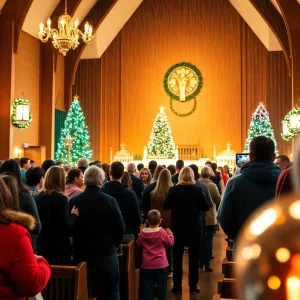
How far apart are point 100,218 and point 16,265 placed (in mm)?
1863

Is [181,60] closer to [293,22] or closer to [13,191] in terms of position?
[293,22]

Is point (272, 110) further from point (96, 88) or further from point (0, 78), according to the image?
point (0, 78)

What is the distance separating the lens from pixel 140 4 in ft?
64.6

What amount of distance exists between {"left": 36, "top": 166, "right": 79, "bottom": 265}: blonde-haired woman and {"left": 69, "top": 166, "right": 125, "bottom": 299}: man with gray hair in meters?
0.08

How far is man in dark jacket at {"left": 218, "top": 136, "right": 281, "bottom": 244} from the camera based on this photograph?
3277mm

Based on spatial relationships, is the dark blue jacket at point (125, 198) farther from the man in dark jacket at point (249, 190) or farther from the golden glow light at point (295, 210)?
the golden glow light at point (295, 210)

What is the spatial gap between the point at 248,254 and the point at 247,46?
1917 cm

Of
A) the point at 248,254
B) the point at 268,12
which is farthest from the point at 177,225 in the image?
the point at 268,12

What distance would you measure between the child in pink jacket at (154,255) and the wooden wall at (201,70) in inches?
562

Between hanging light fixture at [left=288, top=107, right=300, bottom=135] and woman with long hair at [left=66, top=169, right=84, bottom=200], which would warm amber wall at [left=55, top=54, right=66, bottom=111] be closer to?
hanging light fixture at [left=288, top=107, right=300, bottom=135]

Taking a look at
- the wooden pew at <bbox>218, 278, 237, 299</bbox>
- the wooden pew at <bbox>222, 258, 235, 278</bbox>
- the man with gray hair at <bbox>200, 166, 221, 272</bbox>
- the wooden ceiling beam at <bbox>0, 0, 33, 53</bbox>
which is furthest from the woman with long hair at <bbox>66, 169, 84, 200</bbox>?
the wooden ceiling beam at <bbox>0, 0, 33, 53</bbox>

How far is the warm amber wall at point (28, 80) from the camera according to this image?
15.4 m

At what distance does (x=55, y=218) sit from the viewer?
12.2 feet

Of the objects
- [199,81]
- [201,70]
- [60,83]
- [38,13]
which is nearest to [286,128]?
[199,81]
